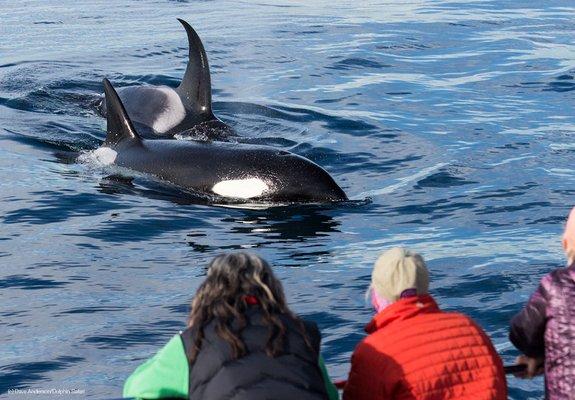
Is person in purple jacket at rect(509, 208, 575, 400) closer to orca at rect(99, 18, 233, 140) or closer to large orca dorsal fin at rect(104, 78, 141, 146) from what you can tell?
large orca dorsal fin at rect(104, 78, 141, 146)

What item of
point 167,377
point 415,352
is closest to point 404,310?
point 415,352

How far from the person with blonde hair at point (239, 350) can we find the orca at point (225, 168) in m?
7.59

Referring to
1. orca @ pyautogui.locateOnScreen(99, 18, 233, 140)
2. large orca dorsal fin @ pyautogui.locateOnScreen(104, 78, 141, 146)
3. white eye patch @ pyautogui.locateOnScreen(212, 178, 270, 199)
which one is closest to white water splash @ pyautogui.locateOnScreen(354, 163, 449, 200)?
white eye patch @ pyautogui.locateOnScreen(212, 178, 270, 199)

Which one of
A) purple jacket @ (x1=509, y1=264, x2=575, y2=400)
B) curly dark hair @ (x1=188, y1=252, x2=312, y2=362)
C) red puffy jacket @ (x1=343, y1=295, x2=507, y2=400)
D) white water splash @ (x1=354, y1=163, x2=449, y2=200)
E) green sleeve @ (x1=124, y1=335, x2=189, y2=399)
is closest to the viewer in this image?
curly dark hair @ (x1=188, y1=252, x2=312, y2=362)

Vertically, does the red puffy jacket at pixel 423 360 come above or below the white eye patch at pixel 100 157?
above

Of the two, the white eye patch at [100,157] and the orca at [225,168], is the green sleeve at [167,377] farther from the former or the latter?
the white eye patch at [100,157]

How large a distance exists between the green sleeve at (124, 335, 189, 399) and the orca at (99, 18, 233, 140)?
10911 mm

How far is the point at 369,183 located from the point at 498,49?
490 inches

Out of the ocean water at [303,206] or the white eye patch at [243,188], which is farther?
the white eye patch at [243,188]

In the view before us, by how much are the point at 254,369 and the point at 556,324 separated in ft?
5.48

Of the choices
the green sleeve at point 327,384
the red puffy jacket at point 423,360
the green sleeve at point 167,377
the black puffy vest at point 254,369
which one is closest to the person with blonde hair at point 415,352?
the red puffy jacket at point 423,360

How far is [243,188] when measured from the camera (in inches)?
527

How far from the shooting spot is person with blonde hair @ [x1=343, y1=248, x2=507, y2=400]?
18.9 ft

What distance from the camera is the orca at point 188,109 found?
16516 millimetres
